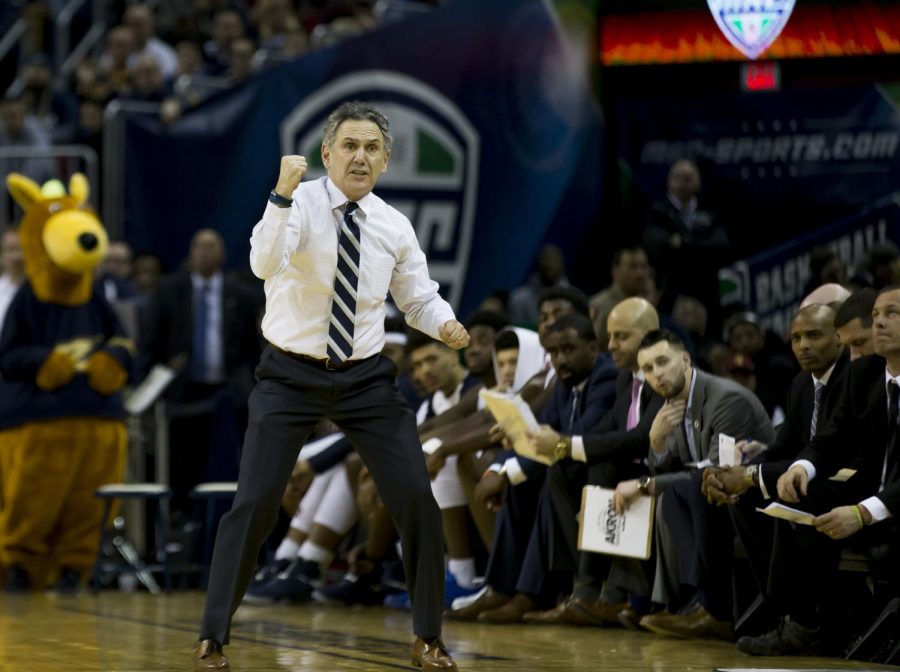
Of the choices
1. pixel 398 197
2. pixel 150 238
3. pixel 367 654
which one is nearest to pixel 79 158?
pixel 150 238

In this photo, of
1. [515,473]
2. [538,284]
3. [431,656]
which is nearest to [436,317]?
[431,656]

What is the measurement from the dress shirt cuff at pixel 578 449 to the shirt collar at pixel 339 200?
239 cm

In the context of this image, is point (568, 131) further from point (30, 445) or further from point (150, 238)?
point (30, 445)

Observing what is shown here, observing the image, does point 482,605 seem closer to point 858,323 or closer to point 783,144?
point 858,323

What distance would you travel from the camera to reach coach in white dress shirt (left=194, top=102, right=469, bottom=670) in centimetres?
670

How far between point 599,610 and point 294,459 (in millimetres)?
2618

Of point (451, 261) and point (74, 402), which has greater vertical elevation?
point (451, 261)

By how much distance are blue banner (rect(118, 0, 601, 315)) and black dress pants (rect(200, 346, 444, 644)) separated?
6.80 m

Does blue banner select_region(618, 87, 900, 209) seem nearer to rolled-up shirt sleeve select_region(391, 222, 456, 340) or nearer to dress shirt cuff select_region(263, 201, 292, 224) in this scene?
rolled-up shirt sleeve select_region(391, 222, 456, 340)

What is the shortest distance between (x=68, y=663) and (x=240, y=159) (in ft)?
21.7

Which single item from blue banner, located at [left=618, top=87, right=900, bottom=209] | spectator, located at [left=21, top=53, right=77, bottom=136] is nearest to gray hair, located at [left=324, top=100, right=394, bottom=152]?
blue banner, located at [left=618, top=87, right=900, bottom=209]

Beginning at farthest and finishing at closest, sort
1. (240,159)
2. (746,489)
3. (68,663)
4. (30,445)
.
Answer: (240,159) → (30,445) → (746,489) → (68,663)

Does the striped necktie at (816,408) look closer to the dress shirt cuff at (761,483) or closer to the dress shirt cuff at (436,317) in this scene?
the dress shirt cuff at (761,483)

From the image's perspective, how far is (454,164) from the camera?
45.6ft
